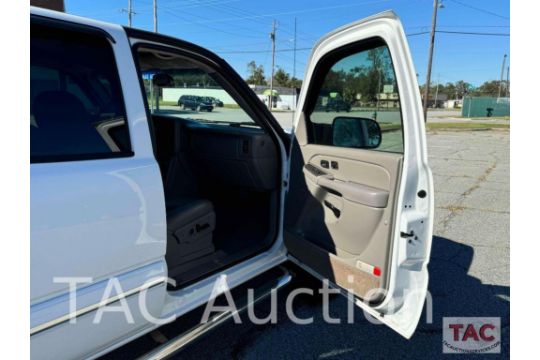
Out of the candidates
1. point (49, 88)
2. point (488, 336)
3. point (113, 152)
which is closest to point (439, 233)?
point (488, 336)

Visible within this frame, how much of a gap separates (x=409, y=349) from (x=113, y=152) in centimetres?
228

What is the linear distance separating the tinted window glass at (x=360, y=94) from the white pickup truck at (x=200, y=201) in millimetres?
10

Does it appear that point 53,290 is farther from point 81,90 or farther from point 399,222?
→ point 399,222

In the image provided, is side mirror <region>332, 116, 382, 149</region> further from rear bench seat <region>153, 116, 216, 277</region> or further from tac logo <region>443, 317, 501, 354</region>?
tac logo <region>443, 317, 501, 354</region>

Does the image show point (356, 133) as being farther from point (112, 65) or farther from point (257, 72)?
point (257, 72)

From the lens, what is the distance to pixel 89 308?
59.9 inches

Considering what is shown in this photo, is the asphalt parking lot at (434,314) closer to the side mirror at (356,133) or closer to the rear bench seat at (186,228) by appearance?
the rear bench seat at (186,228)

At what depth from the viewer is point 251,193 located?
3109 mm

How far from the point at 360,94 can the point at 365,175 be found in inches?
22.9

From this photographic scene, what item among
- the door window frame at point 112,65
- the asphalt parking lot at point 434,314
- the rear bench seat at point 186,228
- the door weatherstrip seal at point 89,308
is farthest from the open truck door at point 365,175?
the door window frame at point 112,65

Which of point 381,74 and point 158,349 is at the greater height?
point 381,74

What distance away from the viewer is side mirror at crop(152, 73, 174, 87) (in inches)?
116

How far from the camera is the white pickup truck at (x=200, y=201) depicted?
1.45 meters

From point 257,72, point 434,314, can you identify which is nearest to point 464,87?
point 257,72
